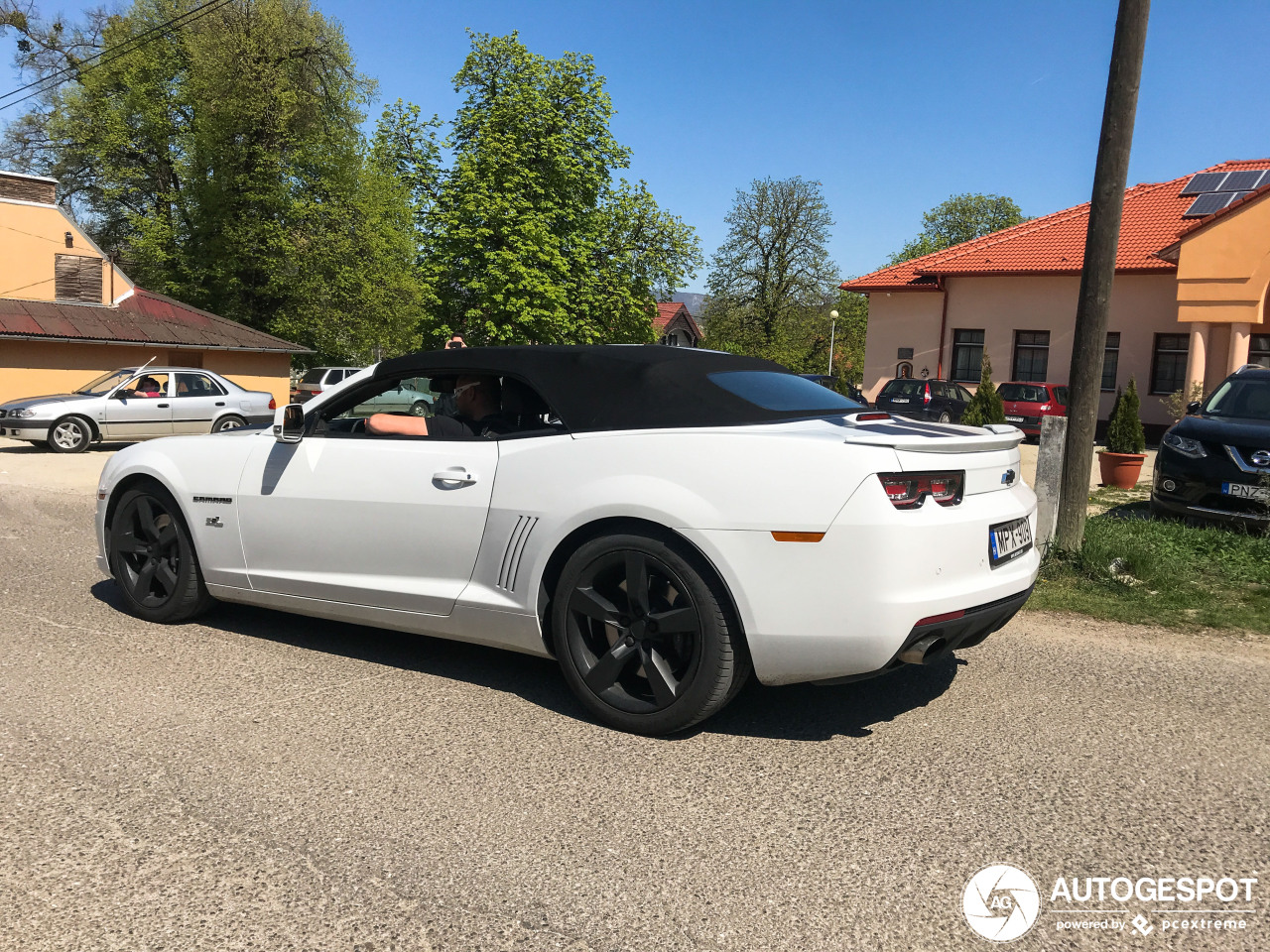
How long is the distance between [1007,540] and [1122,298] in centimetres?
2826

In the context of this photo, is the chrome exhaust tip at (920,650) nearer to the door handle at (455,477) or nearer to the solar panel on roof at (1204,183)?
the door handle at (455,477)

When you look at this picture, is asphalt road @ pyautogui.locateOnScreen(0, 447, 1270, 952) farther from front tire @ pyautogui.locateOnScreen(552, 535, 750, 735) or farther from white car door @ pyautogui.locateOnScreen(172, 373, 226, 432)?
white car door @ pyautogui.locateOnScreen(172, 373, 226, 432)

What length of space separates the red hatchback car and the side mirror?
23.3 meters

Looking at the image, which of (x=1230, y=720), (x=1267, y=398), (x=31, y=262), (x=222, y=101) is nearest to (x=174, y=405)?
(x=31, y=262)

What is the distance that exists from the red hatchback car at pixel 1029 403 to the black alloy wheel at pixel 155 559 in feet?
76.5

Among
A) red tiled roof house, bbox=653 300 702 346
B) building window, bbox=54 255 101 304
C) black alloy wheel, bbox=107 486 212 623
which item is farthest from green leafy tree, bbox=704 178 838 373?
black alloy wheel, bbox=107 486 212 623

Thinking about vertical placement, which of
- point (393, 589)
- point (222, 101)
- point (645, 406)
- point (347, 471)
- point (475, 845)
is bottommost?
point (475, 845)

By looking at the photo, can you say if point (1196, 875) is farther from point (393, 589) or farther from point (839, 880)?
point (393, 589)

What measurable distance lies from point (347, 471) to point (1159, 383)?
1133 inches

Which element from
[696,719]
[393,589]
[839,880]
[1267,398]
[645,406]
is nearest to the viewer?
[839,880]

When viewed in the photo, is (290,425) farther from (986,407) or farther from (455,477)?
(986,407)

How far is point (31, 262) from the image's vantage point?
2995 centimetres

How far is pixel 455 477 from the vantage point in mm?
4254

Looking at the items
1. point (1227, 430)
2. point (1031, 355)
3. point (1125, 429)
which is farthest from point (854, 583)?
point (1031, 355)
